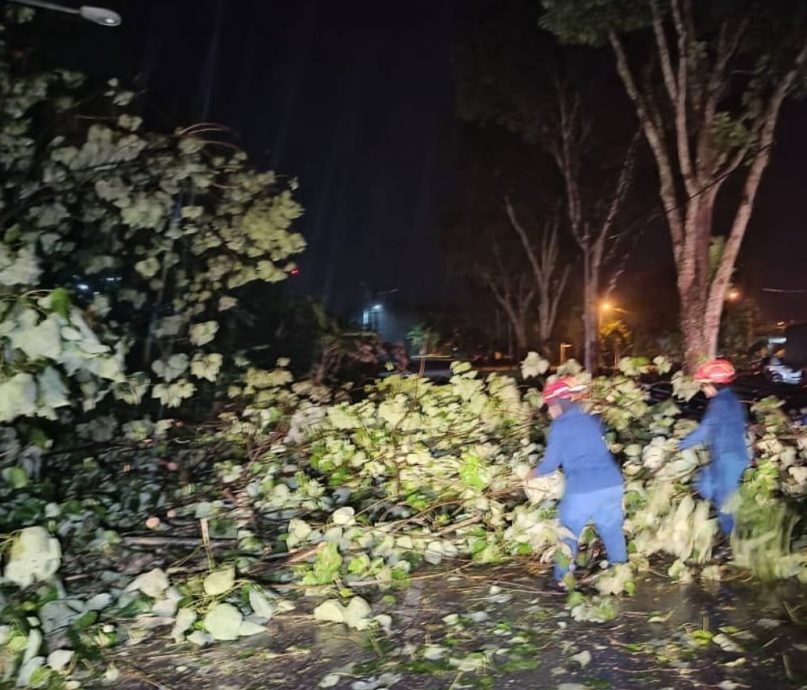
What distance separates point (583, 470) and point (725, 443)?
1.41 metres

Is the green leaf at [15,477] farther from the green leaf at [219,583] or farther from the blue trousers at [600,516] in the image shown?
the blue trousers at [600,516]

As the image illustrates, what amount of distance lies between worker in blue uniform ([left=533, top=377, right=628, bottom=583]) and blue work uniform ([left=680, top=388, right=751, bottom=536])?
1.08 meters

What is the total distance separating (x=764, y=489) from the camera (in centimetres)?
577

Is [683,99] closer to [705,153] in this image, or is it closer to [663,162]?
[705,153]

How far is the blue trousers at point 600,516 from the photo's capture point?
5.05m

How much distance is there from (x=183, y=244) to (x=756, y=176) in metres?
7.80

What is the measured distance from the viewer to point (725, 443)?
580 cm

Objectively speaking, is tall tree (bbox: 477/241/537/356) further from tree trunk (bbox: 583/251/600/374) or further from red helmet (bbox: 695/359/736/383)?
red helmet (bbox: 695/359/736/383)

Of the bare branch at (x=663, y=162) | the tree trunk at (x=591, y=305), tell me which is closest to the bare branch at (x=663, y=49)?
the bare branch at (x=663, y=162)

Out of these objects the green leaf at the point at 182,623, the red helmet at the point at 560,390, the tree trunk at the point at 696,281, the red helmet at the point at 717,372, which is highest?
the tree trunk at the point at 696,281

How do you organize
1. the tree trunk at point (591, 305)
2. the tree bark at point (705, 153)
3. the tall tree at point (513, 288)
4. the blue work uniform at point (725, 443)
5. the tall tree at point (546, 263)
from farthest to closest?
the tall tree at point (513, 288) < the tall tree at point (546, 263) < the tree trunk at point (591, 305) < the tree bark at point (705, 153) < the blue work uniform at point (725, 443)

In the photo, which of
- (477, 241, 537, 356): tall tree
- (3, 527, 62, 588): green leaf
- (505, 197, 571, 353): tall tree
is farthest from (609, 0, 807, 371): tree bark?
(477, 241, 537, 356): tall tree

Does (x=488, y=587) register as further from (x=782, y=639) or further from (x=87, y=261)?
(x=87, y=261)

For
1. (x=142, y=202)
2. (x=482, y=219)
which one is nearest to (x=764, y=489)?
(x=142, y=202)
